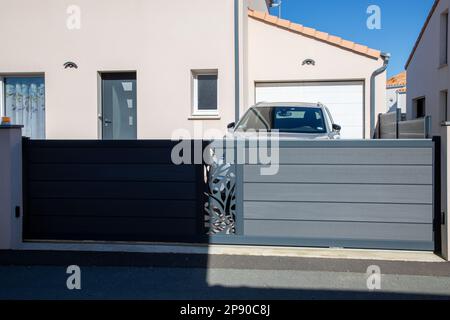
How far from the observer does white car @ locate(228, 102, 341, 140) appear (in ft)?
26.4

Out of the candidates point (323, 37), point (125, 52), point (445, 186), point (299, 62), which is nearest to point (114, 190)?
point (445, 186)

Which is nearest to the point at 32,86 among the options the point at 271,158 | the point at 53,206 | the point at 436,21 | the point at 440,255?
the point at 53,206

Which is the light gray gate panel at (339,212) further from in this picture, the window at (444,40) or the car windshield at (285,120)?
the window at (444,40)

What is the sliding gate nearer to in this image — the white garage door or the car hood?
the car hood

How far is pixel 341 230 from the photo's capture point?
19.7ft

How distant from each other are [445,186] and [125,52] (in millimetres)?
7556

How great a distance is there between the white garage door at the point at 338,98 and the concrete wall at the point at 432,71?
424cm

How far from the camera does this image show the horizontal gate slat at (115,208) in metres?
6.18

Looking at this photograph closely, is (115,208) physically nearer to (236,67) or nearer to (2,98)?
(236,67)

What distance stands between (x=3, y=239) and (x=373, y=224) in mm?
4829

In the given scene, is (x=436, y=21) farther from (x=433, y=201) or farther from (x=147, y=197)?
(x=147, y=197)

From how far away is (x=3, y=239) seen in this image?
601cm

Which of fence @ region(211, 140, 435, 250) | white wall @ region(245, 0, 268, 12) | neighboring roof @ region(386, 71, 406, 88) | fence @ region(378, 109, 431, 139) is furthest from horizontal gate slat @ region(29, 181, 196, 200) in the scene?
neighboring roof @ region(386, 71, 406, 88)

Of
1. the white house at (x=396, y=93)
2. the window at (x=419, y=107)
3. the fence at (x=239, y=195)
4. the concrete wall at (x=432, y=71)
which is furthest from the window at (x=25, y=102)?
the white house at (x=396, y=93)
